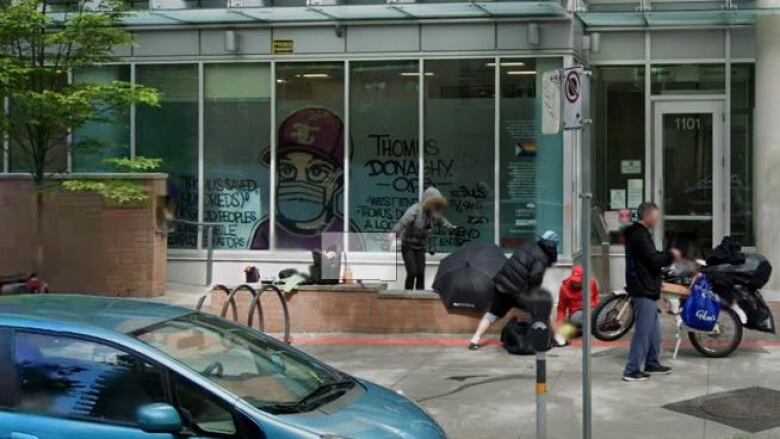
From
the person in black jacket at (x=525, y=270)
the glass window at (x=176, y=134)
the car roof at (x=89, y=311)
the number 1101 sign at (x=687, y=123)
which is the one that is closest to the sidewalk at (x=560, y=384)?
the person in black jacket at (x=525, y=270)

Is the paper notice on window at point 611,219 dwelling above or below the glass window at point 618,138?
below

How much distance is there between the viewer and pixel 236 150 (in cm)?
1524

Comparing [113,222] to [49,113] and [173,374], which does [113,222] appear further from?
[173,374]

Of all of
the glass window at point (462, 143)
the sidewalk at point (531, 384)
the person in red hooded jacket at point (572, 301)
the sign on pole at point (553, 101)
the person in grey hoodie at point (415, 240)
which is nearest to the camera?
the sign on pole at point (553, 101)

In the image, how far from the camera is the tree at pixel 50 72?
11.7m

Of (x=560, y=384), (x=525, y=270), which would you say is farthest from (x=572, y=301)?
(x=560, y=384)

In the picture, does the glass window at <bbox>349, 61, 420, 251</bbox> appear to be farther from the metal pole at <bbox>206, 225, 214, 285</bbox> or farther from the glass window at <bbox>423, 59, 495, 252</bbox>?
the metal pole at <bbox>206, 225, 214, 285</bbox>

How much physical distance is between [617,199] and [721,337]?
220 inches

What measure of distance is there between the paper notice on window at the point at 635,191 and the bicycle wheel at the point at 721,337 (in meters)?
5.45

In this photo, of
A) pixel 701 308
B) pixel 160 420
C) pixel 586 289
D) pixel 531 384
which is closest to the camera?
pixel 160 420

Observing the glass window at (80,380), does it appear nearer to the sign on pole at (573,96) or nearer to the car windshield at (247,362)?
the car windshield at (247,362)

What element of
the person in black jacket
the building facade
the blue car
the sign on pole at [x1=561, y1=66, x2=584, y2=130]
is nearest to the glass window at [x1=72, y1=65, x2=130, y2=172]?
the building facade

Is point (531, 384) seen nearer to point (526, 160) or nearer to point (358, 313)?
point (358, 313)

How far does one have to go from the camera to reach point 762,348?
33.9ft
